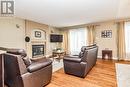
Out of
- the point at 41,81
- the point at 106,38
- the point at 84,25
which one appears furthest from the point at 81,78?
the point at 84,25

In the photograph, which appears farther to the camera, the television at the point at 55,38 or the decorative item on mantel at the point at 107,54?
the television at the point at 55,38

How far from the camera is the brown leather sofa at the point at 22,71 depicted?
203 centimetres

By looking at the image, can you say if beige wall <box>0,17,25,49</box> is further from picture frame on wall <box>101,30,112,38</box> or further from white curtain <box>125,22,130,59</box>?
white curtain <box>125,22,130,59</box>

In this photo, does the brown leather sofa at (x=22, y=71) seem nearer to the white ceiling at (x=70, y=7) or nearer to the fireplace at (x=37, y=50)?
the white ceiling at (x=70, y=7)

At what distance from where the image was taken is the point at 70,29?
765 centimetres

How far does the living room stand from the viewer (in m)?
2.40

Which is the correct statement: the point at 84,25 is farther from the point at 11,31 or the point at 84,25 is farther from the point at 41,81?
the point at 41,81

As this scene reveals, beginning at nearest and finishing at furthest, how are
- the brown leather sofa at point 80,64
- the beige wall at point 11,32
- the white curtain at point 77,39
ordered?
the brown leather sofa at point 80,64 → the beige wall at point 11,32 → the white curtain at point 77,39

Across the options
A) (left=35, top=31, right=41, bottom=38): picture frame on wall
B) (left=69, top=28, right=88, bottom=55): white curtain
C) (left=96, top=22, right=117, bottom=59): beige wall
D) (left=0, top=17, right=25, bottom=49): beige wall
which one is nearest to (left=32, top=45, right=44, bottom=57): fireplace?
(left=35, top=31, right=41, bottom=38): picture frame on wall

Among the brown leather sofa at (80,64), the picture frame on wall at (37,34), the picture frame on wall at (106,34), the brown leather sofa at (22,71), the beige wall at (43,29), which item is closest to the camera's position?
the brown leather sofa at (22,71)

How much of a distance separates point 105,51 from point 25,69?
4.99 meters

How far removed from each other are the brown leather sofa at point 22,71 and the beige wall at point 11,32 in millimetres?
2566

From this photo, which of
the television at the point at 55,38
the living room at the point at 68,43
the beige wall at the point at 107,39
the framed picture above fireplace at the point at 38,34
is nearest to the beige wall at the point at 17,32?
the living room at the point at 68,43

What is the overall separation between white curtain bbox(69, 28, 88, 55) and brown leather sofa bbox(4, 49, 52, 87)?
4982 mm
